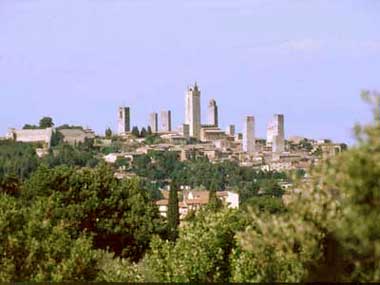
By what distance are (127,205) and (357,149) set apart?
1911cm

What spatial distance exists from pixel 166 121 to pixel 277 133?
19245 mm

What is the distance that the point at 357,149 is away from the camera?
6426 millimetres

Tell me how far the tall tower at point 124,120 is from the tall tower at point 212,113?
14170 millimetres

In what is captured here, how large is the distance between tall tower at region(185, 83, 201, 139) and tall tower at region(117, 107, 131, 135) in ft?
30.2

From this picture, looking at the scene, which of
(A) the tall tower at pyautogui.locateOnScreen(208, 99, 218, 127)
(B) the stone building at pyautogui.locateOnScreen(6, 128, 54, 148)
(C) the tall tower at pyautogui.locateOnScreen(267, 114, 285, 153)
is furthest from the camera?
(A) the tall tower at pyautogui.locateOnScreen(208, 99, 218, 127)

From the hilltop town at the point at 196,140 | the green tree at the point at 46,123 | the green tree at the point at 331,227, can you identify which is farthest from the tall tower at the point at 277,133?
the green tree at the point at 331,227

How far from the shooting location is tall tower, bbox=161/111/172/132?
15225 centimetres

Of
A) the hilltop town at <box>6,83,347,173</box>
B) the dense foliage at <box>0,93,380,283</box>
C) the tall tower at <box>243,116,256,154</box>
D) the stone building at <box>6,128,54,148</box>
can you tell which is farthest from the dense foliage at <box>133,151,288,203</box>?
the dense foliage at <box>0,93,380,283</box>

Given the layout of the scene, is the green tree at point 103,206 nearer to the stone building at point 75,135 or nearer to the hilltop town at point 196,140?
the hilltop town at point 196,140

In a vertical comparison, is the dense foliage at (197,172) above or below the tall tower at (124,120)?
below

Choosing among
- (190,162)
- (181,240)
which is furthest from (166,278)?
(190,162)

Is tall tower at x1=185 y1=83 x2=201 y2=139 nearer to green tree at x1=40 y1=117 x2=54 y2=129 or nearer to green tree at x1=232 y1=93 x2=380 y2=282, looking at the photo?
green tree at x1=40 y1=117 x2=54 y2=129

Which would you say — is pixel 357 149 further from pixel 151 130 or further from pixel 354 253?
pixel 151 130

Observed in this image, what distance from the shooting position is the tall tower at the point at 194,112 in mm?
147125
